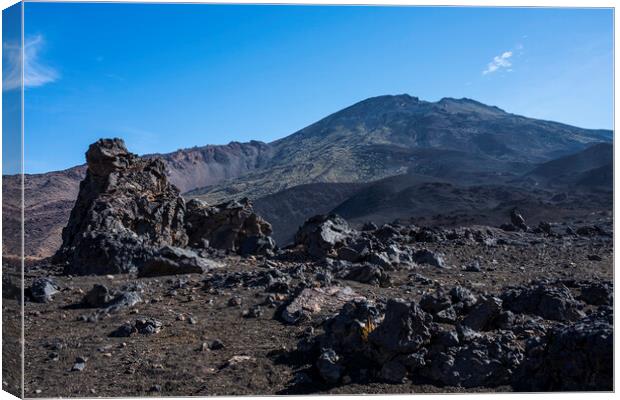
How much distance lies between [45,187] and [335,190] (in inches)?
1566

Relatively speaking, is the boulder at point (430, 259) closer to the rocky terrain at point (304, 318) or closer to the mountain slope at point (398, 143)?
the rocky terrain at point (304, 318)

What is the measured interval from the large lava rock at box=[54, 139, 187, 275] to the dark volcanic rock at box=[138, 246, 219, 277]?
0.60 m

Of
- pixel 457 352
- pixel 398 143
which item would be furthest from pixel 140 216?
pixel 398 143

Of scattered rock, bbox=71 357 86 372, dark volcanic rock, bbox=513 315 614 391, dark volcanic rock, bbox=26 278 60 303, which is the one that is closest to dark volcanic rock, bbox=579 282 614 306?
dark volcanic rock, bbox=513 315 614 391

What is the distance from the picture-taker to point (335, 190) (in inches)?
2657

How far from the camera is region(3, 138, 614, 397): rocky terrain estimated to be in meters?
5.25

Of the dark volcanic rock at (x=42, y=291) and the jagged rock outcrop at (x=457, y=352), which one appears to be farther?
the dark volcanic rock at (x=42, y=291)

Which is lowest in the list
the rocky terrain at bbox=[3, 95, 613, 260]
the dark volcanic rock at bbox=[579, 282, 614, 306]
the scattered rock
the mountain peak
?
the scattered rock

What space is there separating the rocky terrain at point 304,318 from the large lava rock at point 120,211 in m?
0.06

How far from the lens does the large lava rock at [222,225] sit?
16938 millimetres

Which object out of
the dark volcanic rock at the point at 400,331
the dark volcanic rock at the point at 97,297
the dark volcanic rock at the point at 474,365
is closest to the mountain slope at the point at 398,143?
the dark volcanic rock at the point at 97,297

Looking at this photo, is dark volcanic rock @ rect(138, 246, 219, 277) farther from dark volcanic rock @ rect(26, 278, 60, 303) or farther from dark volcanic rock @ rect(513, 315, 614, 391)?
dark volcanic rock @ rect(513, 315, 614, 391)

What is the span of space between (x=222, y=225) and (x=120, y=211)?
323 centimetres

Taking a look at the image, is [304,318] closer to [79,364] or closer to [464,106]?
[79,364]
